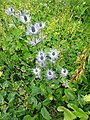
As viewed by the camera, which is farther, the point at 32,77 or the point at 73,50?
the point at 73,50

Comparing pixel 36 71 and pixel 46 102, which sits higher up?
pixel 36 71

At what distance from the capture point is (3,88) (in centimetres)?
186

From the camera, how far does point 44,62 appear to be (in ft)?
6.59

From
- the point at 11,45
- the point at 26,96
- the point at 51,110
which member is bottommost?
the point at 51,110

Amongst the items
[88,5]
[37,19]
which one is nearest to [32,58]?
[37,19]

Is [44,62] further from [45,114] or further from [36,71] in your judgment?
[45,114]

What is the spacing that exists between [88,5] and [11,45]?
0.93 meters

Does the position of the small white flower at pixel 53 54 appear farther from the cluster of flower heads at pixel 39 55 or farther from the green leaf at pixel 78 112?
the green leaf at pixel 78 112

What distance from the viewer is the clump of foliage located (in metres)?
1.85

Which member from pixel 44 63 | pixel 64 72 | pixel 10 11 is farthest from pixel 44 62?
pixel 10 11

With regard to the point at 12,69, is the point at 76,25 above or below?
above

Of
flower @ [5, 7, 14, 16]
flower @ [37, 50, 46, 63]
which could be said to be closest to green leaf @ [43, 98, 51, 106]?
flower @ [37, 50, 46, 63]

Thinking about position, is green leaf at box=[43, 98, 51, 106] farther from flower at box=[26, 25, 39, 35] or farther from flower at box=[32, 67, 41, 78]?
flower at box=[26, 25, 39, 35]

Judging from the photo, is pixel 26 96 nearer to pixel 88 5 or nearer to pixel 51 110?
pixel 51 110
